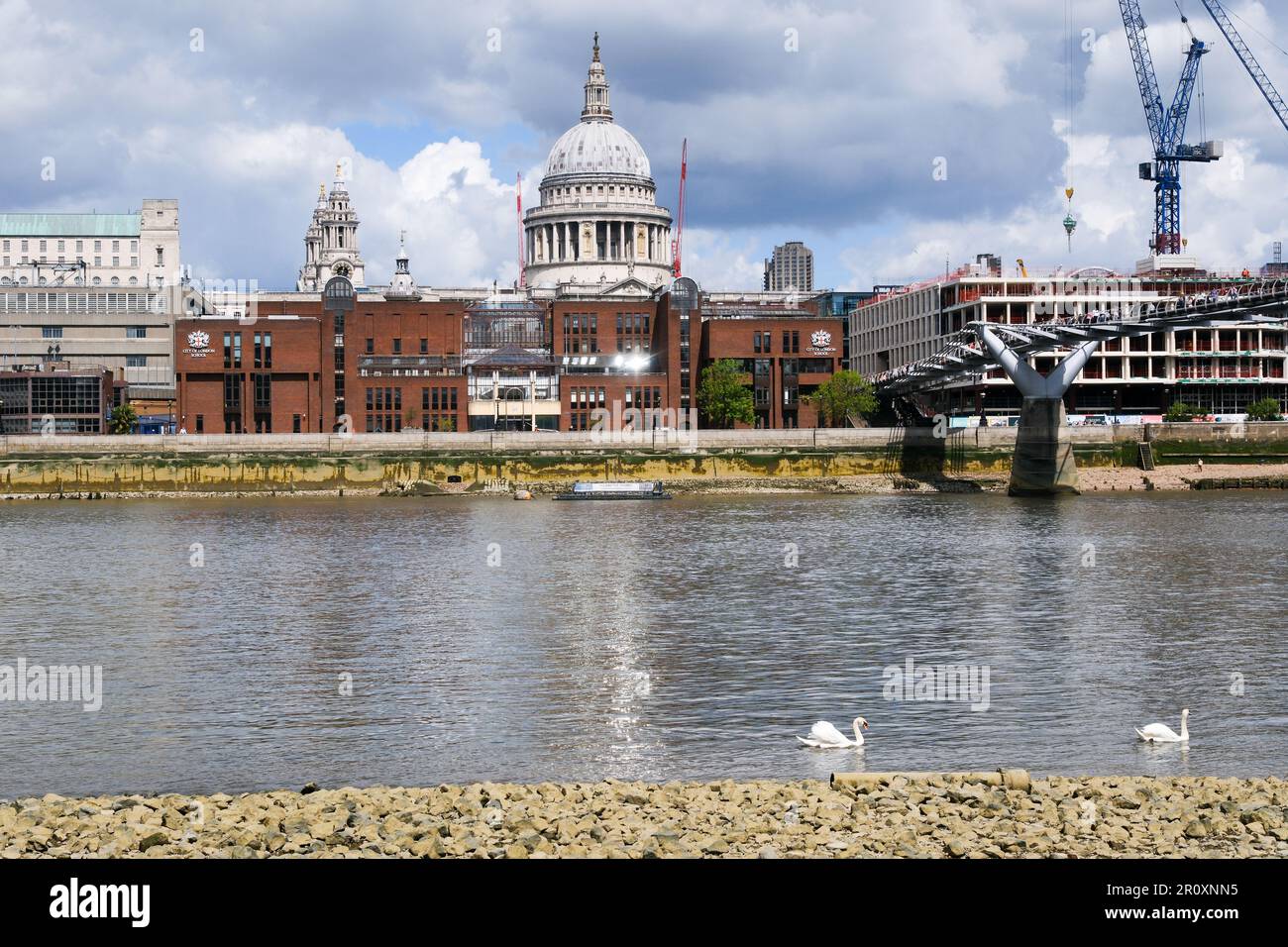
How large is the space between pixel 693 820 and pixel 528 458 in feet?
297

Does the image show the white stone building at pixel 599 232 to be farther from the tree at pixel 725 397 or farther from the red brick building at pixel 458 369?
the tree at pixel 725 397

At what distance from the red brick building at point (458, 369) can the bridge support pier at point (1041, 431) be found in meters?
A: 38.5

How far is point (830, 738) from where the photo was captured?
21656mm

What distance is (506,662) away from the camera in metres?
30.9

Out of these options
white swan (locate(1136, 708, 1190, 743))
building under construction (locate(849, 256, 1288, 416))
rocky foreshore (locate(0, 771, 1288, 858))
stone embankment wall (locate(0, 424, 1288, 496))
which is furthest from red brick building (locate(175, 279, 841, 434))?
rocky foreshore (locate(0, 771, 1288, 858))

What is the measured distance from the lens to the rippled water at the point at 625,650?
21719mm

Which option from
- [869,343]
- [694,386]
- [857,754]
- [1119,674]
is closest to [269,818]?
[857,754]

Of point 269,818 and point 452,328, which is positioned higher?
point 452,328

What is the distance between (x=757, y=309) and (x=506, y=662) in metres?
114

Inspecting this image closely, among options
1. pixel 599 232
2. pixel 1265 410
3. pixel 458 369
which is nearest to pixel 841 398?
pixel 458 369

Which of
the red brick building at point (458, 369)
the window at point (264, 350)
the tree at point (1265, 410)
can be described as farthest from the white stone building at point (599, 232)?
the tree at point (1265, 410)

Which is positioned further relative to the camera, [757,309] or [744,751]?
[757,309]

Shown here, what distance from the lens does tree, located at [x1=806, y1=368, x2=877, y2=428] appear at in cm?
12662
